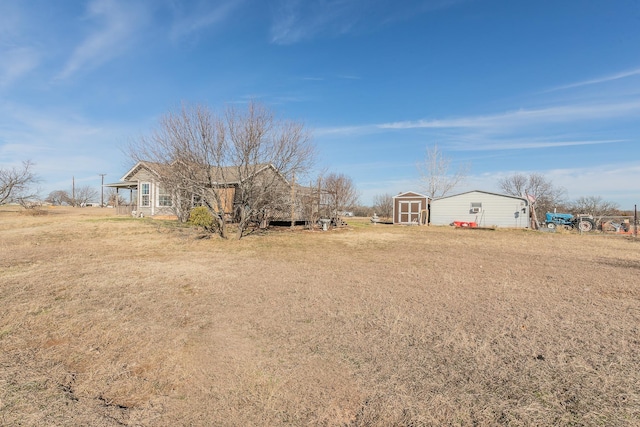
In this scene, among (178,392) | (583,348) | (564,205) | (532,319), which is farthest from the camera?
(564,205)

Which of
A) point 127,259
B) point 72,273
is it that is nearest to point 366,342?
point 72,273

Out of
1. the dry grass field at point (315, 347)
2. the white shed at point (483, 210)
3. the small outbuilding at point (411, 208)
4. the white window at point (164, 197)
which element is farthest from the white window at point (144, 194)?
the white shed at point (483, 210)

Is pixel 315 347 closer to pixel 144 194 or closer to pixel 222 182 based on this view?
pixel 222 182

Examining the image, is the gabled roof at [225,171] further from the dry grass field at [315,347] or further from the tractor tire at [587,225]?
the tractor tire at [587,225]

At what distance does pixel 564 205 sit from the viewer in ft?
105

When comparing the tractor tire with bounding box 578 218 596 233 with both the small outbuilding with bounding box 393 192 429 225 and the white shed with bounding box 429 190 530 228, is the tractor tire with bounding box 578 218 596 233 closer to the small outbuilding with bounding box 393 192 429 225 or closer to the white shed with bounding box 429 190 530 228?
the white shed with bounding box 429 190 530 228

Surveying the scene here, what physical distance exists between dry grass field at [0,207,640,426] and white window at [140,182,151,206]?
16.5 meters

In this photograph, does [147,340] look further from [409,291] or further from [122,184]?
[122,184]

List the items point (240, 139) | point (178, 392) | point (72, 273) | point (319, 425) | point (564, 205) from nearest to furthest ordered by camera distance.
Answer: point (319, 425)
point (178, 392)
point (72, 273)
point (240, 139)
point (564, 205)

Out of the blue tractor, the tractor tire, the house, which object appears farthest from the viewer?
the blue tractor

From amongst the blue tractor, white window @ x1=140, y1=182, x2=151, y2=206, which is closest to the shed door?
the blue tractor

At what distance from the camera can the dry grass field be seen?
7.19ft

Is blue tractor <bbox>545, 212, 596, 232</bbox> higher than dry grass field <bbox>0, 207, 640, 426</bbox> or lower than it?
higher

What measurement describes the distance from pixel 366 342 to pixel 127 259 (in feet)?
22.4
